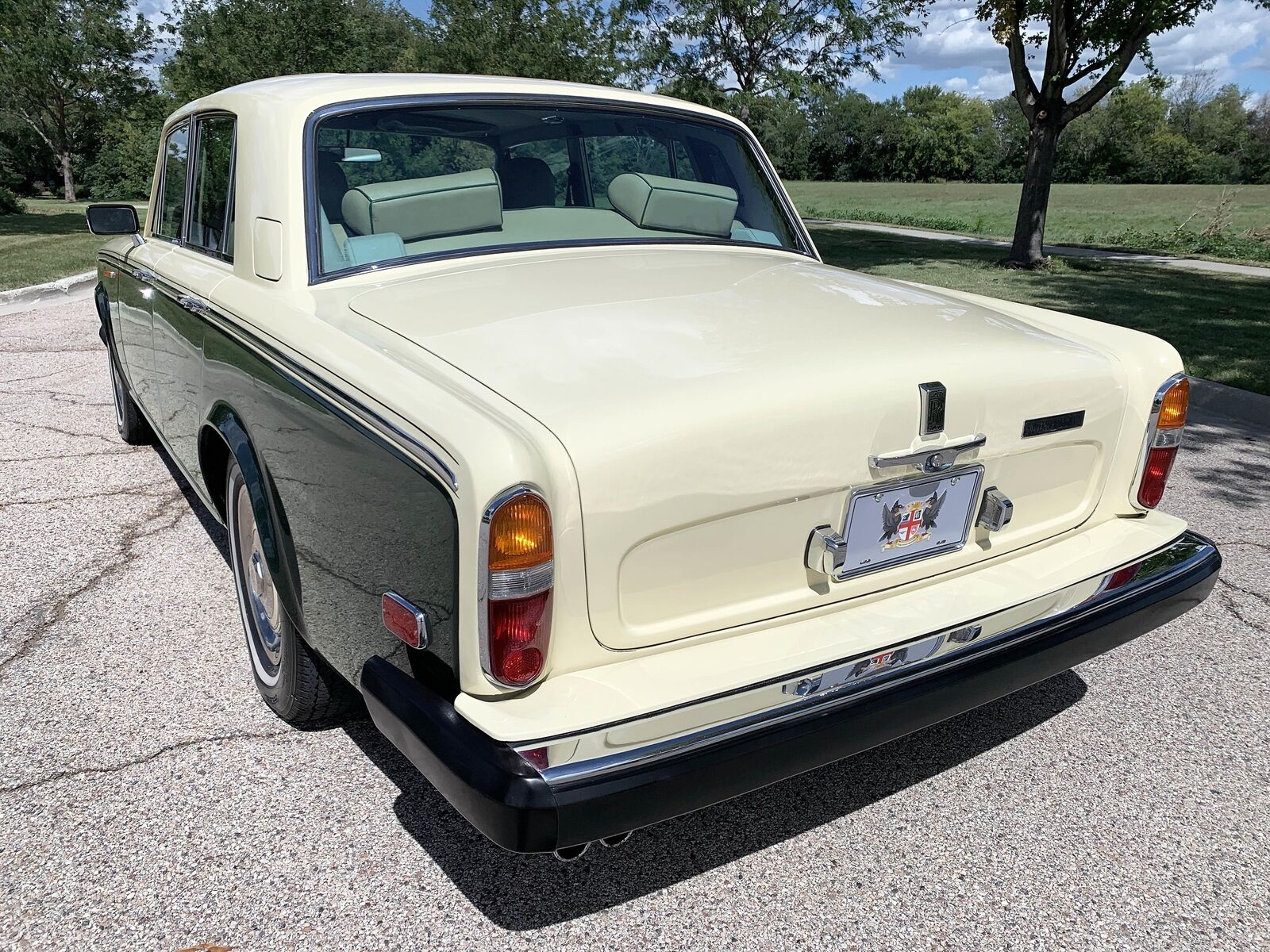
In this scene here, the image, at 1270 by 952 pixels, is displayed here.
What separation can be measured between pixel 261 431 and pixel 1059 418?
1869mm

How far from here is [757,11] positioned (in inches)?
770

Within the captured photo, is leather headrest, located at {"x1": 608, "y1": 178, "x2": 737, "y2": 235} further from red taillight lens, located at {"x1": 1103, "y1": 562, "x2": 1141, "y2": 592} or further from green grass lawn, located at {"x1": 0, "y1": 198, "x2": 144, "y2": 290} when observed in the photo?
green grass lawn, located at {"x1": 0, "y1": 198, "x2": 144, "y2": 290}

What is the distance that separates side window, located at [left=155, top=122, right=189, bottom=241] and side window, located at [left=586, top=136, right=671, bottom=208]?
156 centimetres

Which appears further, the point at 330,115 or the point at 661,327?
the point at 330,115

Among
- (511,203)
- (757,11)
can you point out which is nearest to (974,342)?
(511,203)

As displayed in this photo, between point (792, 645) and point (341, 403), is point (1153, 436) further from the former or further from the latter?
point (341, 403)

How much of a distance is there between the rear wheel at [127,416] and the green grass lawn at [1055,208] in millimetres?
18384

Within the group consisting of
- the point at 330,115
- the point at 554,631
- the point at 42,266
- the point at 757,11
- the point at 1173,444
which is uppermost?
the point at 757,11

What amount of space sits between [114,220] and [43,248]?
41.7 ft

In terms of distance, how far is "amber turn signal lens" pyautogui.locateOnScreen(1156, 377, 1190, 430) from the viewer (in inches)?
95.2

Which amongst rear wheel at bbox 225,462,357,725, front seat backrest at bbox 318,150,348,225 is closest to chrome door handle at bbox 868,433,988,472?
rear wheel at bbox 225,462,357,725

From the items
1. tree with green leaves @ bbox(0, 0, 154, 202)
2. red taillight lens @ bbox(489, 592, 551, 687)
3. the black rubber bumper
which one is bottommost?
the black rubber bumper

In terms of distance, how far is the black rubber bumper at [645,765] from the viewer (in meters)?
1.59

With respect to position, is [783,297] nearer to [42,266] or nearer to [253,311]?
[253,311]
